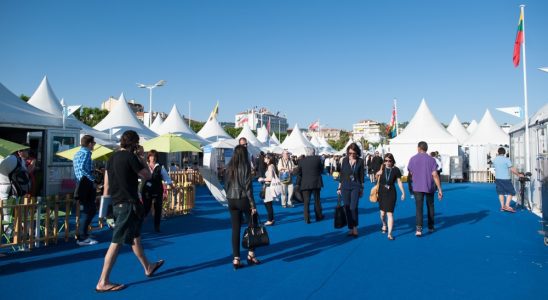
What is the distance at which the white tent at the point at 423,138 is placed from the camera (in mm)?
24578

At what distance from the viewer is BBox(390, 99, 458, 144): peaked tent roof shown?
82.3 feet

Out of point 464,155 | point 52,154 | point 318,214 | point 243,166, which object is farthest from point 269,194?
point 464,155

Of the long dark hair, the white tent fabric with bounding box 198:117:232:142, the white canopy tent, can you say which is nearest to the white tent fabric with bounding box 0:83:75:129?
the long dark hair

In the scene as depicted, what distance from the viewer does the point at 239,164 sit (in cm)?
530

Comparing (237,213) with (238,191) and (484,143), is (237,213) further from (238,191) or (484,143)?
(484,143)

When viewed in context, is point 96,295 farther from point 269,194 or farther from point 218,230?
point 269,194

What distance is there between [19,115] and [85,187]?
5.91 metres

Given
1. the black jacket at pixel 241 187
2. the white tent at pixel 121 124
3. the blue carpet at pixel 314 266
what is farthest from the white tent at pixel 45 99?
the black jacket at pixel 241 187

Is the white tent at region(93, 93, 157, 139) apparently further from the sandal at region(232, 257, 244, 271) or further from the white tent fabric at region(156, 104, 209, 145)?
the sandal at region(232, 257, 244, 271)

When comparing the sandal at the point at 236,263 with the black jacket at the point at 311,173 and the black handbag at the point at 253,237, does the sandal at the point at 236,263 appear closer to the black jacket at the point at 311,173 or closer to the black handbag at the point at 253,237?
the black handbag at the point at 253,237

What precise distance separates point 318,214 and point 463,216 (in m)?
3.92

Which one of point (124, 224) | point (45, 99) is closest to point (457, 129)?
point (45, 99)

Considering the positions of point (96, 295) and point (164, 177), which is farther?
point (164, 177)

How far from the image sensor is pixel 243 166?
528 cm
